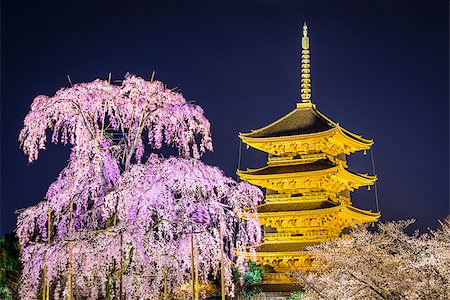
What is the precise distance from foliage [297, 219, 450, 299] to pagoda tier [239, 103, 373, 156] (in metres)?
12.5

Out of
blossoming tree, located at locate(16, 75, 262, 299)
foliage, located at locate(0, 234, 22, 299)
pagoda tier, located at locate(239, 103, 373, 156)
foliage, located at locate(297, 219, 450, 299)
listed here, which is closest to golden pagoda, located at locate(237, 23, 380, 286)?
pagoda tier, located at locate(239, 103, 373, 156)

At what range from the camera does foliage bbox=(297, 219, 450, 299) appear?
19.8 m

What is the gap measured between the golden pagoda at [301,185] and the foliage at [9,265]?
429 inches

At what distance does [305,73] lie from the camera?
4269 cm

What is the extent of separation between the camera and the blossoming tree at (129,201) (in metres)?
21.1

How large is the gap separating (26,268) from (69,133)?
148 inches

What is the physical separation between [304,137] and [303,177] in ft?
6.12

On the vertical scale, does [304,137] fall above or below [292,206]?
above

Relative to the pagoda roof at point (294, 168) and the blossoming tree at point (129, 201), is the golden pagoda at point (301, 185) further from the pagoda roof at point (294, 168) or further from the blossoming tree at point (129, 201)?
the blossoming tree at point (129, 201)

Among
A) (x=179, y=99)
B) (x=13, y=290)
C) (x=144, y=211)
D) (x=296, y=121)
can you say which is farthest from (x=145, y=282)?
(x=296, y=121)

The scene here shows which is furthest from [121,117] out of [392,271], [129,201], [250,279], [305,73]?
[305,73]

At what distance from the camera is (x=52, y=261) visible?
21234 mm

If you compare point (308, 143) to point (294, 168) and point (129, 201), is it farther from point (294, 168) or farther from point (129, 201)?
point (129, 201)

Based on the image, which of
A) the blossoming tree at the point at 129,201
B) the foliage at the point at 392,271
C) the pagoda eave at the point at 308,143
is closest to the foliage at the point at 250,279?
the pagoda eave at the point at 308,143
